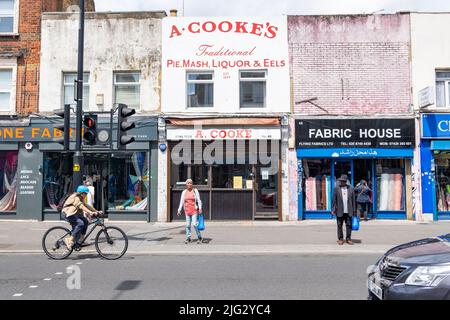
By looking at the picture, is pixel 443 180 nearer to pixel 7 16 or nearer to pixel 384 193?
pixel 384 193

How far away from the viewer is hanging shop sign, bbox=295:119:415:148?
1588cm

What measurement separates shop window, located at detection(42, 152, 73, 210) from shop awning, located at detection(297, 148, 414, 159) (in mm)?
9199

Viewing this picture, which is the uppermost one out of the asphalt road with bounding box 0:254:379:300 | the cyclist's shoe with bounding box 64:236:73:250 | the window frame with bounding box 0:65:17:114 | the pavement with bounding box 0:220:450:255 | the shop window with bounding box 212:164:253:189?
the window frame with bounding box 0:65:17:114

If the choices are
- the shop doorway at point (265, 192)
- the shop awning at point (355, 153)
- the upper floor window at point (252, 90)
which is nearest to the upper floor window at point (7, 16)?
the upper floor window at point (252, 90)

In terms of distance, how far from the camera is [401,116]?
15.9 meters

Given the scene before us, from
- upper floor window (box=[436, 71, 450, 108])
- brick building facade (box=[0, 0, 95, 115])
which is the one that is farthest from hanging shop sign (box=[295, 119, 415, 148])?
brick building facade (box=[0, 0, 95, 115])

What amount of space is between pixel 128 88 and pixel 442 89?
1223 cm

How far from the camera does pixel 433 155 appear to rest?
15.9 meters

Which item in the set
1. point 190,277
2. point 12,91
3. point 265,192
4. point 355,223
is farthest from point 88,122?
point 265,192

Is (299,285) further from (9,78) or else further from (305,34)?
(9,78)

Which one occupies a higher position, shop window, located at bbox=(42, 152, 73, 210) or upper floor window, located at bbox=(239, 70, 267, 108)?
upper floor window, located at bbox=(239, 70, 267, 108)

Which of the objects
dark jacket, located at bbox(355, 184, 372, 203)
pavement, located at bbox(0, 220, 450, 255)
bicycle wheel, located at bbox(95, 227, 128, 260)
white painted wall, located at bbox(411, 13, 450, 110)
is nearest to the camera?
bicycle wheel, located at bbox(95, 227, 128, 260)

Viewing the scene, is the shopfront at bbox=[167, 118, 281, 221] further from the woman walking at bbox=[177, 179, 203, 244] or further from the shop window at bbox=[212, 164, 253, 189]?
the woman walking at bbox=[177, 179, 203, 244]

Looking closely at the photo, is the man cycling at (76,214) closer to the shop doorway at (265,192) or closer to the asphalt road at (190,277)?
the asphalt road at (190,277)
